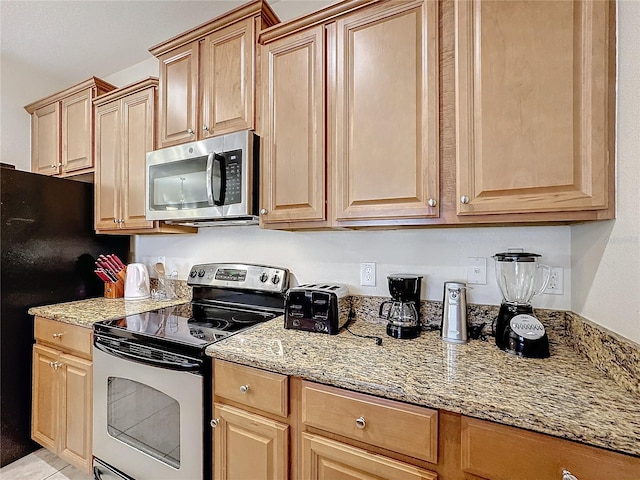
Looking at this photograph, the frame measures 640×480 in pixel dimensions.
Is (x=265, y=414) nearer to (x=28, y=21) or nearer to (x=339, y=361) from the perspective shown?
(x=339, y=361)

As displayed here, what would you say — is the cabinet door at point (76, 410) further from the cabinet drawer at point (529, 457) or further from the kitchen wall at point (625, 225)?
the kitchen wall at point (625, 225)

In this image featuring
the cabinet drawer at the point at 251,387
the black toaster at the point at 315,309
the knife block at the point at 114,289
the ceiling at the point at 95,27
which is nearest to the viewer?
the cabinet drawer at the point at 251,387

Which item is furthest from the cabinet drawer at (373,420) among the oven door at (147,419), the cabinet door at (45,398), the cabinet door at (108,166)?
the cabinet door at (108,166)

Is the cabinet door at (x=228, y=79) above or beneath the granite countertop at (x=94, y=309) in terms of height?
above

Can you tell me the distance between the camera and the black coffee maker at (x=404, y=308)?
A: 1.26 metres

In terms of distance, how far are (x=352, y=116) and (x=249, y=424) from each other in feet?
4.09

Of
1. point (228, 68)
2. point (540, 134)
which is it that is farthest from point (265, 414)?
point (228, 68)

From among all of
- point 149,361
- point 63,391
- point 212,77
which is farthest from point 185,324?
point 212,77

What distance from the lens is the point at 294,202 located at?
1375 mm

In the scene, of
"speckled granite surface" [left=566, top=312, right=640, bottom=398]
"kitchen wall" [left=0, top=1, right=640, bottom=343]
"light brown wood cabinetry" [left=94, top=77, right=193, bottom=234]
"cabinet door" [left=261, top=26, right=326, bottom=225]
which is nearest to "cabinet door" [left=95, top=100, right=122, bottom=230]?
"light brown wood cabinetry" [left=94, top=77, right=193, bottom=234]

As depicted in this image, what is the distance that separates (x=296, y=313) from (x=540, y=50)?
4.35ft

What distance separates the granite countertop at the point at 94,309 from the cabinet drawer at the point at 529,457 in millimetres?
1750

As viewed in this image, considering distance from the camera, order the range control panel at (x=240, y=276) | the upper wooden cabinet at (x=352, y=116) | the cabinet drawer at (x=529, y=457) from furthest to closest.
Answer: the range control panel at (x=240, y=276), the upper wooden cabinet at (x=352, y=116), the cabinet drawer at (x=529, y=457)

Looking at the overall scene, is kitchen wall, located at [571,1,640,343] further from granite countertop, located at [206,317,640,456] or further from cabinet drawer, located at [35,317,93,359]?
cabinet drawer, located at [35,317,93,359]
